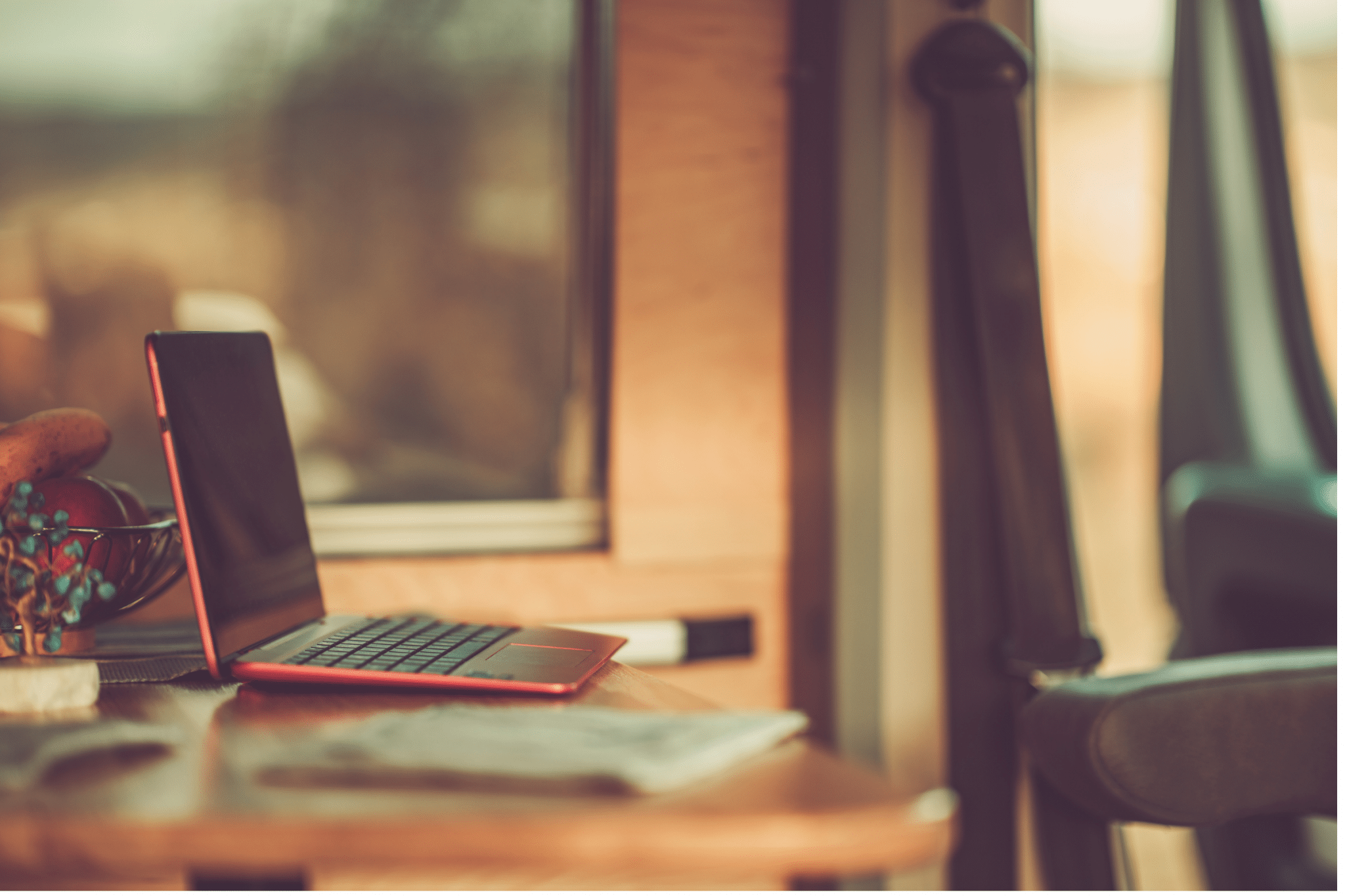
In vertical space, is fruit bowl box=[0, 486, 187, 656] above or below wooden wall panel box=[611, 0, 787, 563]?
below

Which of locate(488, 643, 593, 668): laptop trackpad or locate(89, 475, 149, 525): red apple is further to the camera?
locate(89, 475, 149, 525): red apple

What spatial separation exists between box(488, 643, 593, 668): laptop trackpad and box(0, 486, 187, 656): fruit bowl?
307mm

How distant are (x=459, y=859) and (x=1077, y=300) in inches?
61.8

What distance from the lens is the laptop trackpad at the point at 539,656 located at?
852mm

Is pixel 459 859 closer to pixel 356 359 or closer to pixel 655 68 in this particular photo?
pixel 356 359

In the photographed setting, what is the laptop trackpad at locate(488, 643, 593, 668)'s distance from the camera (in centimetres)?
85

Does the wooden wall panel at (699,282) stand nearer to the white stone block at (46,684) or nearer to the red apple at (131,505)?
the red apple at (131,505)

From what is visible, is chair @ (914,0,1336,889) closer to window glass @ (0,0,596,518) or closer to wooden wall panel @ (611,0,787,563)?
wooden wall panel @ (611,0,787,563)

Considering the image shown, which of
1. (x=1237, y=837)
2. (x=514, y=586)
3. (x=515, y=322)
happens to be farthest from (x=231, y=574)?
(x=1237, y=837)

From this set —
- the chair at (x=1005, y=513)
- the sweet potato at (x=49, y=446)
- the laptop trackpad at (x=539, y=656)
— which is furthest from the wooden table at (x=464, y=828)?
the chair at (x=1005, y=513)

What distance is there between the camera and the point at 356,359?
4.81ft

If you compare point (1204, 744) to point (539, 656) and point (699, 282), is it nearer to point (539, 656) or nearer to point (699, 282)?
point (539, 656)

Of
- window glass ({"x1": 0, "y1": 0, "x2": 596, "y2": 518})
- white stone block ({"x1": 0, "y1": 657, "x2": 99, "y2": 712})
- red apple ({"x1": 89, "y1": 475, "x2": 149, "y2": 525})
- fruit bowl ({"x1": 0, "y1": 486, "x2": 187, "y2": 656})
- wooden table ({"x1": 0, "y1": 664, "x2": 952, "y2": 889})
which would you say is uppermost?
window glass ({"x1": 0, "y1": 0, "x2": 596, "y2": 518})

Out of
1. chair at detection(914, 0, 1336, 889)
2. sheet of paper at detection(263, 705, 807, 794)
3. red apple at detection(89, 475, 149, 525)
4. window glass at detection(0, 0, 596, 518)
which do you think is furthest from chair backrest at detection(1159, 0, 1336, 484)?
red apple at detection(89, 475, 149, 525)
